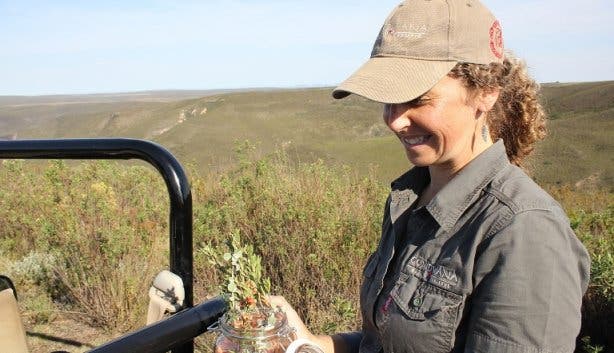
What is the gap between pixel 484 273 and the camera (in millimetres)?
1350

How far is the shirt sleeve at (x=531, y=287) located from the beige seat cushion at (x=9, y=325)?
1.33 metres

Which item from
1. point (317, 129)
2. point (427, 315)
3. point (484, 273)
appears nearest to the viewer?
point (484, 273)

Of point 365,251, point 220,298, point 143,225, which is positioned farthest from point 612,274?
point 143,225

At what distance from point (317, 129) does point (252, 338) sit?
28.3m

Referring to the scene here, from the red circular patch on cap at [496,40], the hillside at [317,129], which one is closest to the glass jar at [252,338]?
the red circular patch on cap at [496,40]

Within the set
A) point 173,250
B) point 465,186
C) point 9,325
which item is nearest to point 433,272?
point 465,186

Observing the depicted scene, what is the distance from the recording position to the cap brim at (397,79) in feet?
5.07

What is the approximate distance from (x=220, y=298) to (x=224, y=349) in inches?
6.4

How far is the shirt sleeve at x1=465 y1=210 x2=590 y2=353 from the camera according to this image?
1.27 meters

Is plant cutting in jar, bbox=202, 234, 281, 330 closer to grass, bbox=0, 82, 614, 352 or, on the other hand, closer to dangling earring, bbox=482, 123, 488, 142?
dangling earring, bbox=482, 123, 488, 142

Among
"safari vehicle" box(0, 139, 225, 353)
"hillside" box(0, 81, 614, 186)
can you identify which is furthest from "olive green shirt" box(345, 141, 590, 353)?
"hillside" box(0, 81, 614, 186)

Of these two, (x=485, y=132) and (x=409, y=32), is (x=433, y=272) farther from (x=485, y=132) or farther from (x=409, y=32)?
(x=409, y=32)

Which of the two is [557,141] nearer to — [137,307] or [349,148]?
[349,148]

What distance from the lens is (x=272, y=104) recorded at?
41.1 meters
